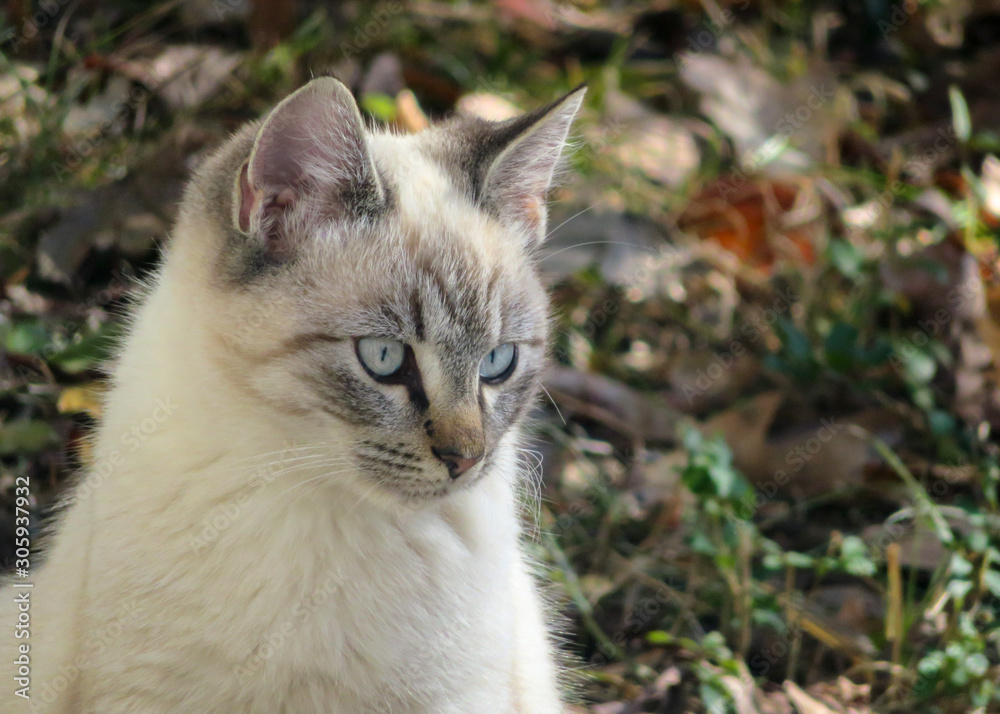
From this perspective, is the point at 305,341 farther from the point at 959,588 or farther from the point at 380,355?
the point at 959,588

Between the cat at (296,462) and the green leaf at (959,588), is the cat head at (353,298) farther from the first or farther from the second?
the green leaf at (959,588)

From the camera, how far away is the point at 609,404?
4.15 meters

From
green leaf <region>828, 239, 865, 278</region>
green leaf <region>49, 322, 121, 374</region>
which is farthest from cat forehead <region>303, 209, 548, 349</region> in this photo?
green leaf <region>828, 239, 865, 278</region>

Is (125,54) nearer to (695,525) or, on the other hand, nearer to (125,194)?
(125,194)

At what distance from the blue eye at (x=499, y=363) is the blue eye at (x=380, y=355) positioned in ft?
0.76

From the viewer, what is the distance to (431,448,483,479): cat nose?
220 centimetres

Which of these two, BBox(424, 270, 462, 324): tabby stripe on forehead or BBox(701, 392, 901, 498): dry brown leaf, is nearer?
BBox(424, 270, 462, 324): tabby stripe on forehead

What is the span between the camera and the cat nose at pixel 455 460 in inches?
86.6

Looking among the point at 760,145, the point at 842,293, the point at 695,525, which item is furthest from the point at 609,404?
the point at 760,145

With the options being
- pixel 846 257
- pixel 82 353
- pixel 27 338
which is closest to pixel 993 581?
pixel 846 257

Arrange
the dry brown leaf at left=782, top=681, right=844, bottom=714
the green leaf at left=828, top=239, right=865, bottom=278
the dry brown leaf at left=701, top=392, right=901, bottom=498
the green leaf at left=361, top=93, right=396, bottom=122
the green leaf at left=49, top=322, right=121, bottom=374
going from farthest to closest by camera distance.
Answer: the green leaf at left=361, top=93, right=396, bottom=122
the green leaf at left=828, top=239, right=865, bottom=278
the dry brown leaf at left=701, top=392, right=901, bottom=498
the green leaf at left=49, top=322, right=121, bottom=374
the dry brown leaf at left=782, top=681, right=844, bottom=714

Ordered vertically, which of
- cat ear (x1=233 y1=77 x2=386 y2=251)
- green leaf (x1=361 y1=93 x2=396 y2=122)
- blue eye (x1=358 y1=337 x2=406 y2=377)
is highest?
cat ear (x1=233 y1=77 x2=386 y2=251)

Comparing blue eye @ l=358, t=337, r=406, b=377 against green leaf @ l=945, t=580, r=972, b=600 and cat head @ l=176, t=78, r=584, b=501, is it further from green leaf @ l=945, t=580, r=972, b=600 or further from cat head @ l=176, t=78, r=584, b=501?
green leaf @ l=945, t=580, r=972, b=600

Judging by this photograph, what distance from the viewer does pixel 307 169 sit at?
2262 millimetres
